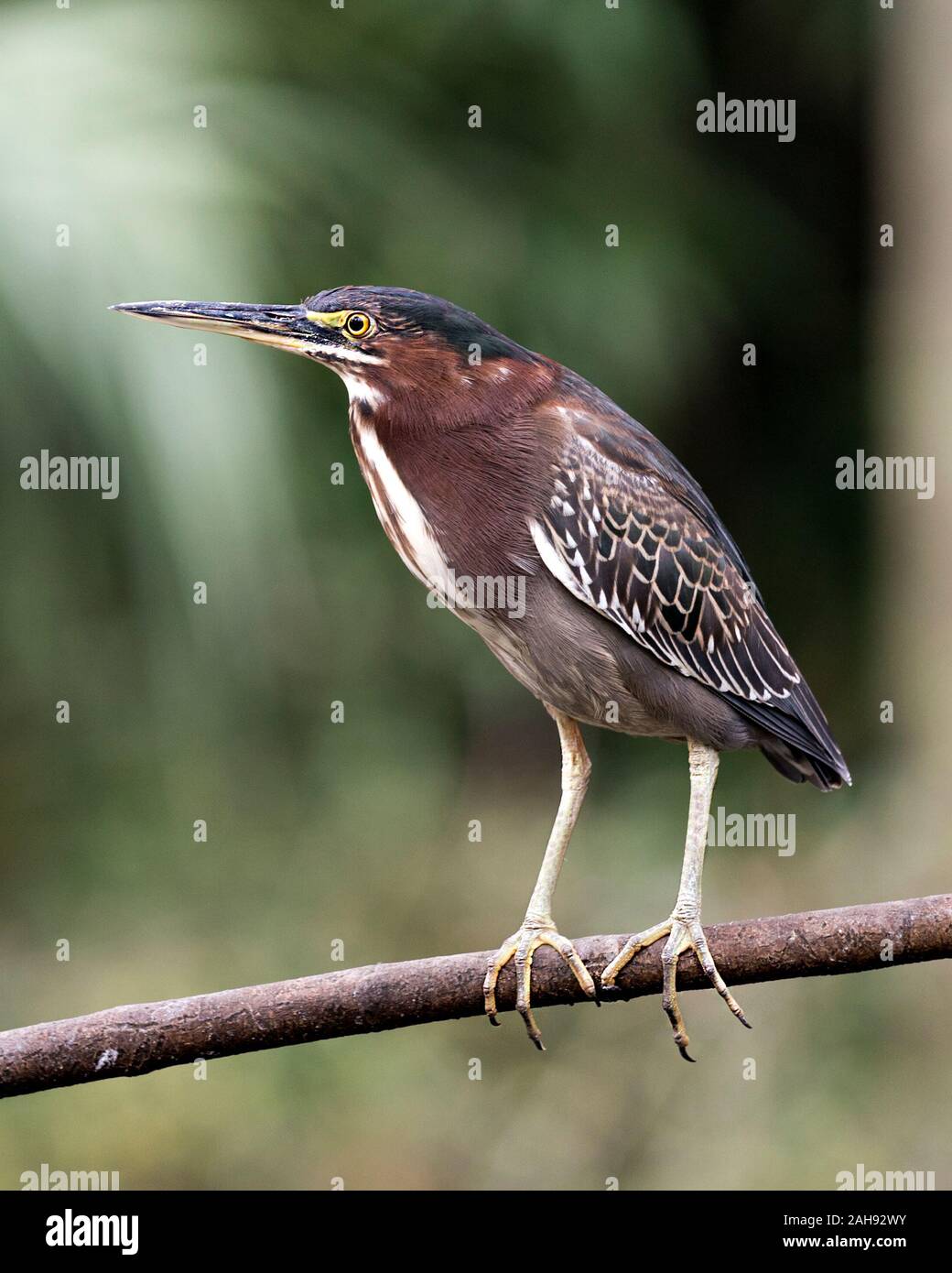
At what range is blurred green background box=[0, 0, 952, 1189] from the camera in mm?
3561

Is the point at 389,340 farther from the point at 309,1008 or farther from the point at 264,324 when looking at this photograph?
the point at 309,1008

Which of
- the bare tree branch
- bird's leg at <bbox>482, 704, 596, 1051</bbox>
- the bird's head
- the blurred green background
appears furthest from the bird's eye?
the blurred green background

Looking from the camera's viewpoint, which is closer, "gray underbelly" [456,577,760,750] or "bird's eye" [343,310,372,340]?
"bird's eye" [343,310,372,340]

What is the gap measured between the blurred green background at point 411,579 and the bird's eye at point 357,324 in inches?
52.7

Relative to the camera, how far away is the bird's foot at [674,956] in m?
1.90

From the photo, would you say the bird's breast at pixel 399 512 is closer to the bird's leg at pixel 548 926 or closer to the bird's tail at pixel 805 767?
the bird's leg at pixel 548 926

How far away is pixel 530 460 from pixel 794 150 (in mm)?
4356

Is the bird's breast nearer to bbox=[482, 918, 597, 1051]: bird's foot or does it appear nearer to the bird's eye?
the bird's eye

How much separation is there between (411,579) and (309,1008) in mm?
3318

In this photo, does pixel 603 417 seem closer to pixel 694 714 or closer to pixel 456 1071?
pixel 694 714

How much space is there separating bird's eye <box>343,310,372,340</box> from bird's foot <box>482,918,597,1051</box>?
2.87 ft

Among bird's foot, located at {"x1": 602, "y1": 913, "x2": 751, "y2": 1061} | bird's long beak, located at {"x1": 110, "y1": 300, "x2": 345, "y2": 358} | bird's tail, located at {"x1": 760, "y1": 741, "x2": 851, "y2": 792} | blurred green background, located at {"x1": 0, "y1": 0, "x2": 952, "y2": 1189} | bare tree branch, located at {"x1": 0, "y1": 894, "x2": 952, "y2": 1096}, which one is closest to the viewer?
bird's long beak, located at {"x1": 110, "y1": 300, "x2": 345, "y2": 358}

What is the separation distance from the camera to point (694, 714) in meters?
2.00

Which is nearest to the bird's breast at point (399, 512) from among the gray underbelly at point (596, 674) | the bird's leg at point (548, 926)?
the gray underbelly at point (596, 674)
